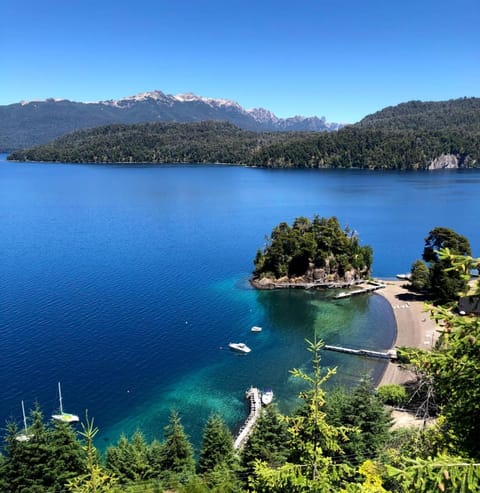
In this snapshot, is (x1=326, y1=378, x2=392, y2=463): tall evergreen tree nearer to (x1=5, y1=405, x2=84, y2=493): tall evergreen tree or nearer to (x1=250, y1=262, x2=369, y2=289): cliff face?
(x1=5, y1=405, x2=84, y2=493): tall evergreen tree

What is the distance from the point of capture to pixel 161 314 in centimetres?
5300

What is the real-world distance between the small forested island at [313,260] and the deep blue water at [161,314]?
4007 mm

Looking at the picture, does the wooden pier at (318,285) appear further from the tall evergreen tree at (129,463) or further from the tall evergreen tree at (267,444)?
the tall evergreen tree at (129,463)

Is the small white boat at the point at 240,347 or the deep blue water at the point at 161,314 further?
the small white boat at the point at 240,347

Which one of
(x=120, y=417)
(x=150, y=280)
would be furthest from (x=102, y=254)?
(x=120, y=417)

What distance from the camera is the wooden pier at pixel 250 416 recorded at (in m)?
30.1

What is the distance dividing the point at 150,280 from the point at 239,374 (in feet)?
97.2

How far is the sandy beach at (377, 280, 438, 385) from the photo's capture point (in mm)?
40031

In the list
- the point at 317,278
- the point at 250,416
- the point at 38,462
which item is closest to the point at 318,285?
the point at 317,278

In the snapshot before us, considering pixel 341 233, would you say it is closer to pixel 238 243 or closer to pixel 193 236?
pixel 238 243

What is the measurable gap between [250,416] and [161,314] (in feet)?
75.5

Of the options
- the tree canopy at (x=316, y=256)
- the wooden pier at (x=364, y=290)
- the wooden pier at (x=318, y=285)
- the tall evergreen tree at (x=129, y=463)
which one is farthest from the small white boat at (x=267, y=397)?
the tree canopy at (x=316, y=256)

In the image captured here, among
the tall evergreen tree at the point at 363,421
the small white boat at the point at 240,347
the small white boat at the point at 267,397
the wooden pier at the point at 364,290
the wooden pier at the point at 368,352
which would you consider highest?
the tall evergreen tree at the point at 363,421

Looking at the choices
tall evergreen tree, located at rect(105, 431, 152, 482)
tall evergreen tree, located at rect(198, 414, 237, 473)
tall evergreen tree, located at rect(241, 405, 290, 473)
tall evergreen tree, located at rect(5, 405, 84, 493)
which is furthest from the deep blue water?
tall evergreen tree, located at rect(5, 405, 84, 493)
